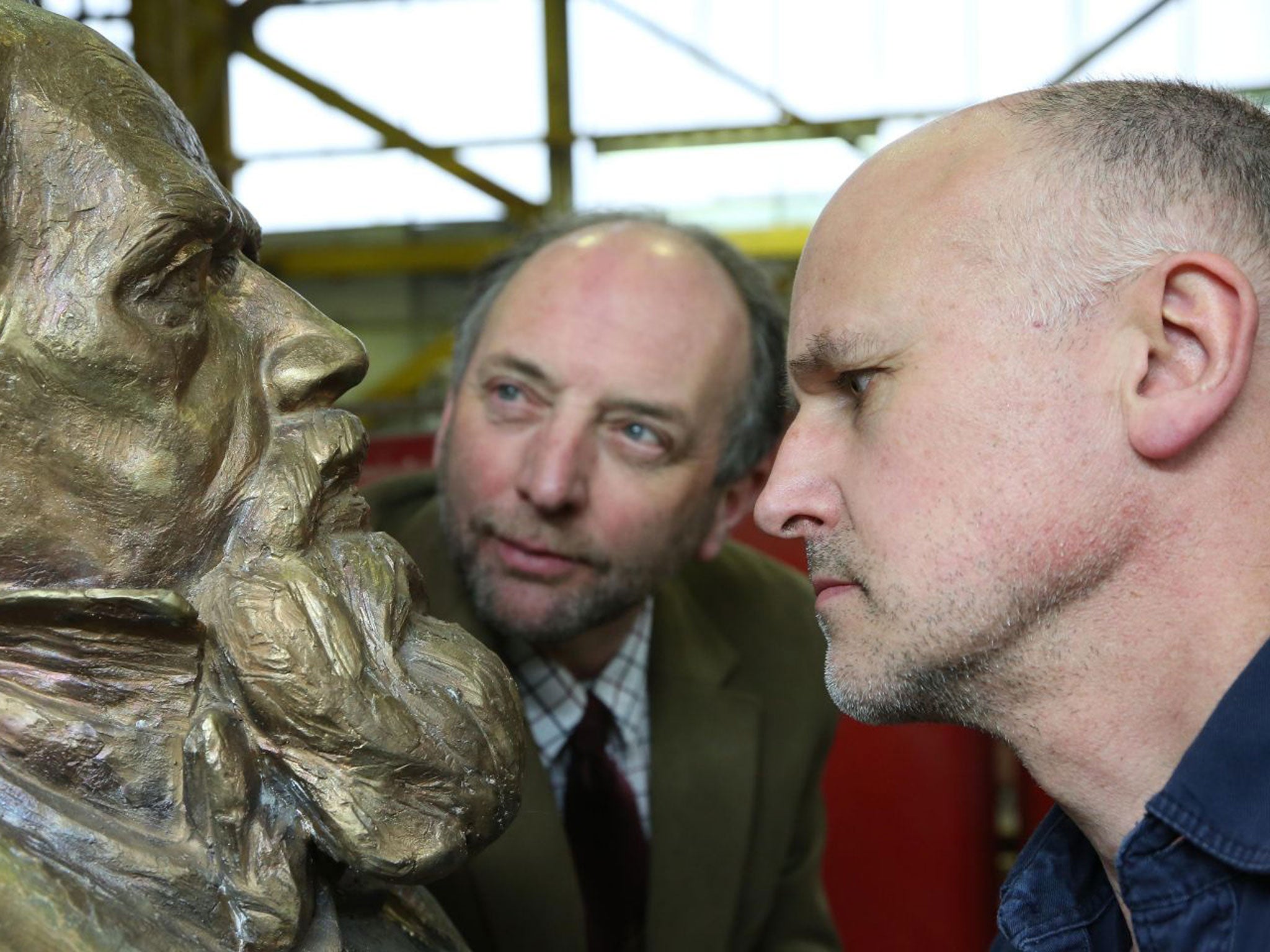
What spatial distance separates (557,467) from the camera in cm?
167

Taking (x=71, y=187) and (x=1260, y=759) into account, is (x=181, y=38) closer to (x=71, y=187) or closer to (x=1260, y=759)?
(x=71, y=187)

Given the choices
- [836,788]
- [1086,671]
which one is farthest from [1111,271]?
[836,788]

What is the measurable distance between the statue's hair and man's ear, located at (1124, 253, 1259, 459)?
31mm

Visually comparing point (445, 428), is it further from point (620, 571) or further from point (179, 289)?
point (179, 289)

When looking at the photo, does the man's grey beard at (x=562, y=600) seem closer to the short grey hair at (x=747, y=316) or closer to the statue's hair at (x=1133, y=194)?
the short grey hair at (x=747, y=316)

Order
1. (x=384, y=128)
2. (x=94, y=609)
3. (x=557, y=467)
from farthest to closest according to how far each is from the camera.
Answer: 1. (x=384, y=128)
2. (x=557, y=467)
3. (x=94, y=609)

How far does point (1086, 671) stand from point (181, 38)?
2.98 metres

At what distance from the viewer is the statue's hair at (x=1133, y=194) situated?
3.34ft

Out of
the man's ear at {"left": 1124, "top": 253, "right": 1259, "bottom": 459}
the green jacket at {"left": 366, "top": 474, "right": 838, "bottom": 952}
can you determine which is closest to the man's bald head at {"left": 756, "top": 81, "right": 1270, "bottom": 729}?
the man's ear at {"left": 1124, "top": 253, "right": 1259, "bottom": 459}

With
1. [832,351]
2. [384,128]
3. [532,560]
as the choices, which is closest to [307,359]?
[832,351]

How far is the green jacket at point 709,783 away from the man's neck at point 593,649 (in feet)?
0.21

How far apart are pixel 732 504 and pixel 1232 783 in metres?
1.12

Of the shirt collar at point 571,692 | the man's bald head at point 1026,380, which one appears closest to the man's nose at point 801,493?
the man's bald head at point 1026,380

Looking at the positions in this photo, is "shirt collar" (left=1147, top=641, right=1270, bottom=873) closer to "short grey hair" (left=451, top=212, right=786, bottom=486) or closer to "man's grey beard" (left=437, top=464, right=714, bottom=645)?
"man's grey beard" (left=437, top=464, right=714, bottom=645)
